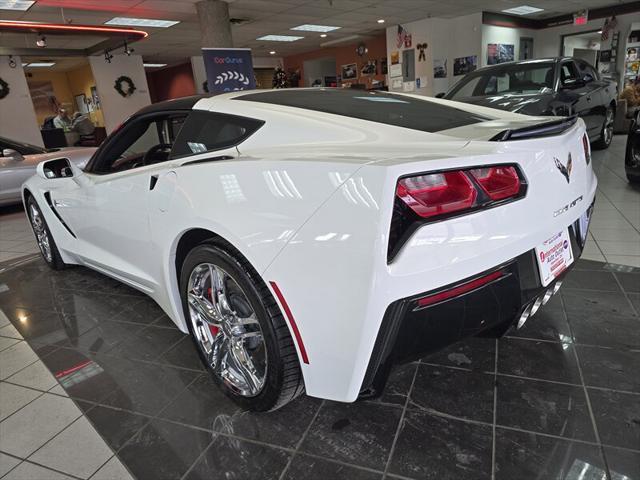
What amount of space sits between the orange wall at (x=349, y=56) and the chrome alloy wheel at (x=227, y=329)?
14.7m

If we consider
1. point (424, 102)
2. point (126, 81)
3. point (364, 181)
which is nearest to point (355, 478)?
point (364, 181)

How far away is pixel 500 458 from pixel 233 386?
933 mm

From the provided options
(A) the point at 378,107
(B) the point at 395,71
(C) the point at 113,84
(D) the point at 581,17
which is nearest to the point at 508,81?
(A) the point at 378,107

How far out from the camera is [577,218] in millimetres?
1484

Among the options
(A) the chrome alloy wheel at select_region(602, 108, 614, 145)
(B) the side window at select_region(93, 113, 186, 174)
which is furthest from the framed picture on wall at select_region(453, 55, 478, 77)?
(B) the side window at select_region(93, 113, 186, 174)

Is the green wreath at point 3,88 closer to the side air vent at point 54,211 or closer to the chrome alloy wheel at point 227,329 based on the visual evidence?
the side air vent at point 54,211

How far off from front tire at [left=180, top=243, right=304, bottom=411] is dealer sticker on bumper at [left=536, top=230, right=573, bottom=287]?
31.1 inches

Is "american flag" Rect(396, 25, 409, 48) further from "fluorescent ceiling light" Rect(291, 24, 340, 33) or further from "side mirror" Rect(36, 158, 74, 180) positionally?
"side mirror" Rect(36, 158, 74, 180)

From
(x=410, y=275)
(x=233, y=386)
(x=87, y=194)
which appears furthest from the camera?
(x=87, y=194)

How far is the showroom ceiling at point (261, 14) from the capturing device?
8.09 meters

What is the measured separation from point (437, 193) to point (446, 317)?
1.08 ft

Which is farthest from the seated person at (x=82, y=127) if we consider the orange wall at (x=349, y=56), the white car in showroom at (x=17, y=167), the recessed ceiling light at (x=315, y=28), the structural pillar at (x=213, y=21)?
the white car in showroom at (x=17, y=167)

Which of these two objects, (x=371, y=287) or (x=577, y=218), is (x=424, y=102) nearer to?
(x=577, y=218)

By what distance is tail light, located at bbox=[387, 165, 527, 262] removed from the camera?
1090 millimetres
